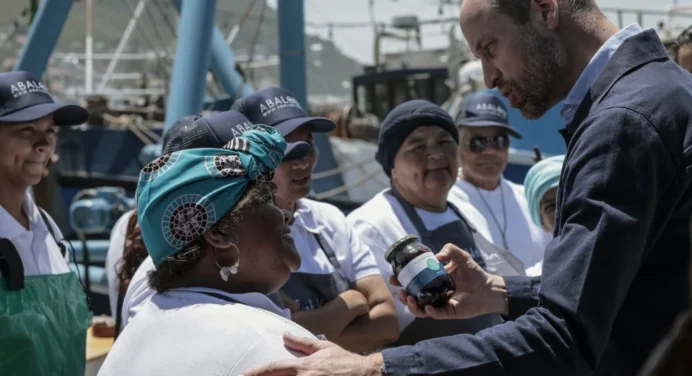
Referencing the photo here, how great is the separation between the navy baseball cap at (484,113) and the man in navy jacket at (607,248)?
2712 mm

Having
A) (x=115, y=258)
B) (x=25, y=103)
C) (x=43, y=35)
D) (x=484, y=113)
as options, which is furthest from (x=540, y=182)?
(x=43, y=35)

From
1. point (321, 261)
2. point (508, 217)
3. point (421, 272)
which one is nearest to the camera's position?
point (421, 272)

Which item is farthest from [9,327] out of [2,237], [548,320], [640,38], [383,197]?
[640,38]

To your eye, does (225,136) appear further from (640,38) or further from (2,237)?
(640,38)

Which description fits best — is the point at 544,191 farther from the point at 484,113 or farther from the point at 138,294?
the point at 138,294

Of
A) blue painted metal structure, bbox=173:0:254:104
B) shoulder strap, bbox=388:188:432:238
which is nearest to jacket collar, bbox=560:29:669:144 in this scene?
shoulder strap, bbox=388:188:432:238

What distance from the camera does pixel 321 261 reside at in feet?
11.1

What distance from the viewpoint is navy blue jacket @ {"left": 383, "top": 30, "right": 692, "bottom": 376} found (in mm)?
1778

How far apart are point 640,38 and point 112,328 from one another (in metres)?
3.50

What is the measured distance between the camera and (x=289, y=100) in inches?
143

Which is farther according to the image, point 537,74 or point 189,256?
point 537,74

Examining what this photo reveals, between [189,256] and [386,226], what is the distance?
6.20 ft

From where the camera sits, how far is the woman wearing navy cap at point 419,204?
3742mm

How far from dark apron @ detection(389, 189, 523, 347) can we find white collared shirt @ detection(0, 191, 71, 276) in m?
1.41
